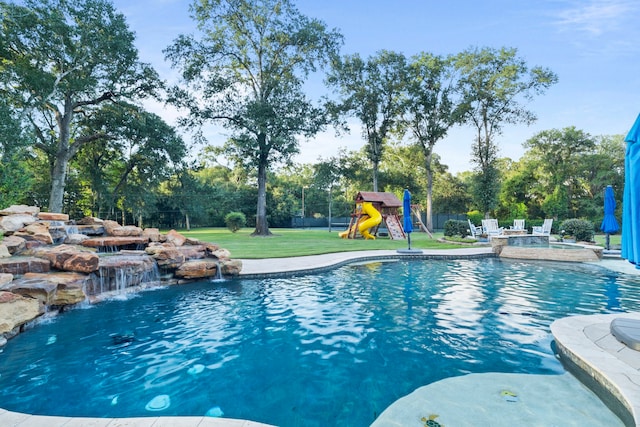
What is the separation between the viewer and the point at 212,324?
5.50 metres

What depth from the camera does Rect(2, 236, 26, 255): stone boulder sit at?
7.08 meters

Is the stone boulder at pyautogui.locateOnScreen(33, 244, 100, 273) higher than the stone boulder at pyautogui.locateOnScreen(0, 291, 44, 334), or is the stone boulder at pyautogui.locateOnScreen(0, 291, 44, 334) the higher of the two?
the stone boulder at pyautogui.locateOnScreen(33, 244, 100, 273)

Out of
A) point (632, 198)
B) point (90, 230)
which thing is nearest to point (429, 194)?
point (90, 230)

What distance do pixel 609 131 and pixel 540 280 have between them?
3914cm

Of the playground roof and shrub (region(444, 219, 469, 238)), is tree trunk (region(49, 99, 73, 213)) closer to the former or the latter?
the playground roof

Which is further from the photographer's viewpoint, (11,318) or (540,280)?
(540,280)

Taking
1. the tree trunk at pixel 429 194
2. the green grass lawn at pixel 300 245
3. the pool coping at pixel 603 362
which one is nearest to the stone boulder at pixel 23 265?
the green grass lawn at pixel 300 245

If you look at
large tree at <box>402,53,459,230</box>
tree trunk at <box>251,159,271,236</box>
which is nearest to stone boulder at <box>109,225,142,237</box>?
tree trunk at <box>251,159,271,236</box>

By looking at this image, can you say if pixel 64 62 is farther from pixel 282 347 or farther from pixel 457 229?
pixel 457 229

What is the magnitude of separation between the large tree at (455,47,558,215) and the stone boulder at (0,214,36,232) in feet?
93.8

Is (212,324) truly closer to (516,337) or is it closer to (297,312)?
(297,312)

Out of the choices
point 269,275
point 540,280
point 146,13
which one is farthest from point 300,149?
point 540,280

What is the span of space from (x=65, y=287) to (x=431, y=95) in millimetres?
29811

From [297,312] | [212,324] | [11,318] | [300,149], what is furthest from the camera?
[300,149]
